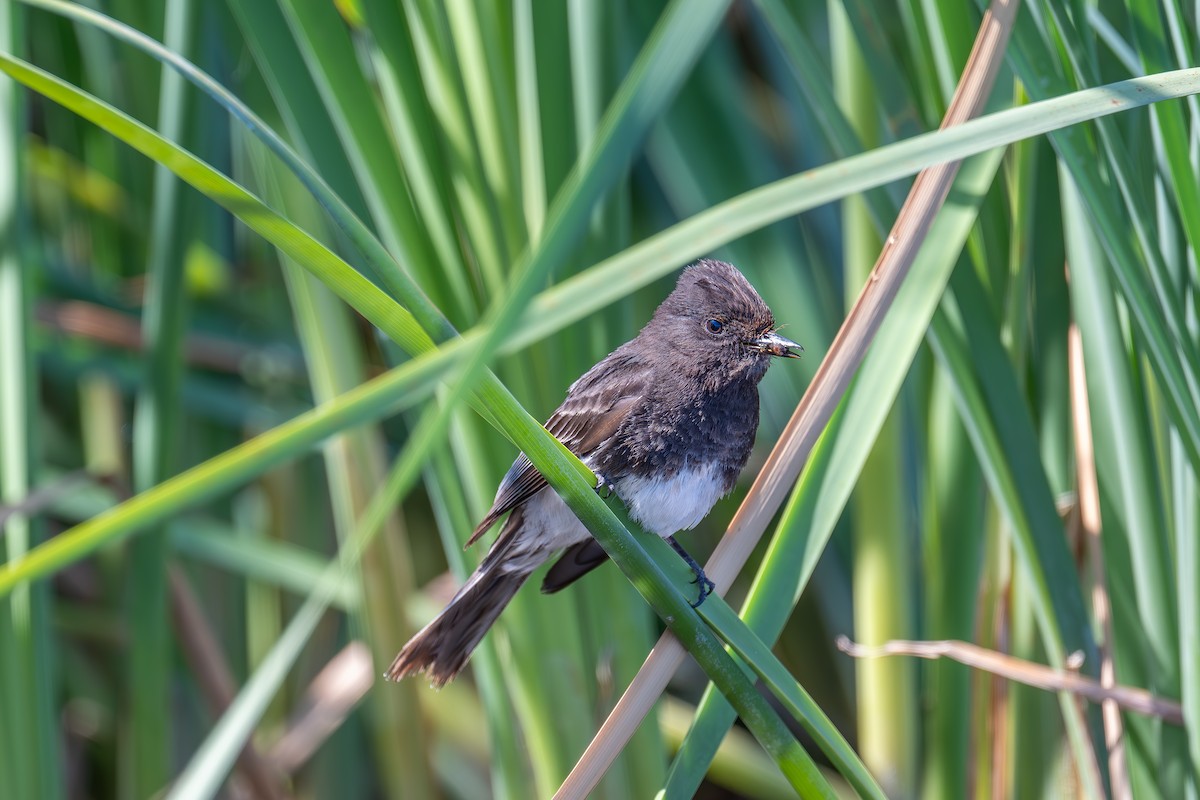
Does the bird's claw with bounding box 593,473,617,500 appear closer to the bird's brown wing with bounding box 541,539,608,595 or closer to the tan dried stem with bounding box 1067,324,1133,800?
the bird's brown wing with bounding box 541,539,608,595

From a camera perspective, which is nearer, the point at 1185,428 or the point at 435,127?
the point at 1185,428

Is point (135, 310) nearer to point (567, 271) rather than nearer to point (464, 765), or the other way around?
point (464, 765)

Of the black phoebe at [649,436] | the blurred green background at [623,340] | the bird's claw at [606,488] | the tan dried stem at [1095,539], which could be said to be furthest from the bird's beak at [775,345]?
the tan dried stem at [1095,539]

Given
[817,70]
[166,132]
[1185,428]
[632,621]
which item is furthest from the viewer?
[166,132]

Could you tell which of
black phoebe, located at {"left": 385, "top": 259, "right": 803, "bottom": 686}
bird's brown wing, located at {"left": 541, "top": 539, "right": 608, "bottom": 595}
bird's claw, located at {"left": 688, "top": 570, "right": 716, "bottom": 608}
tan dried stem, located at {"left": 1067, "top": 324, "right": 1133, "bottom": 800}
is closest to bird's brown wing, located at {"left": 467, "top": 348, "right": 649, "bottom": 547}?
black phoebe, located at {"left": 385, "top": 259, "right": 803, "bottom": 686}

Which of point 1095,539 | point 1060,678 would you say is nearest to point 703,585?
point 1060,678

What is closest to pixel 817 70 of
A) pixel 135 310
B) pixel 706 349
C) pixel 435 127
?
pixel 706 349
